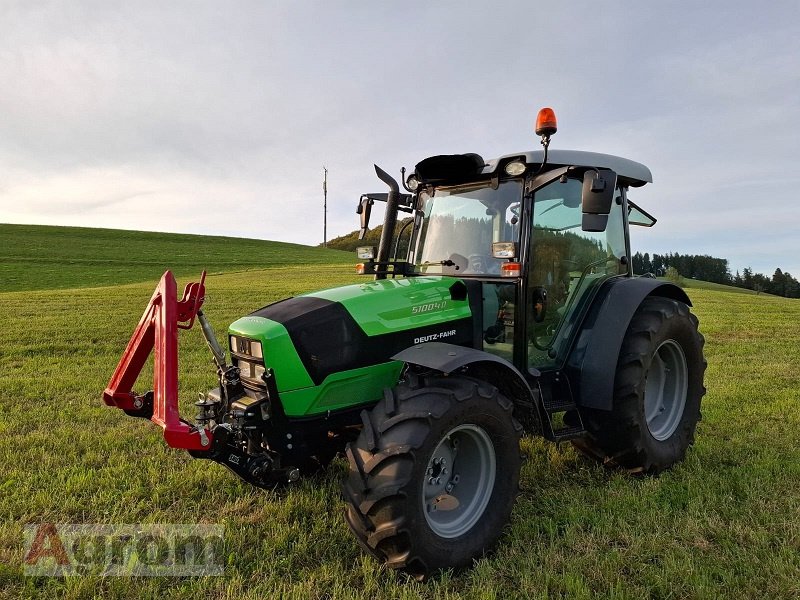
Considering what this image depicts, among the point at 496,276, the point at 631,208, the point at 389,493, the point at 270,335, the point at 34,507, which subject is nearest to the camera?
the point at 389,493

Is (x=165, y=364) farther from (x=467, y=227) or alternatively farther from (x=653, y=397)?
(x=653, y=397)

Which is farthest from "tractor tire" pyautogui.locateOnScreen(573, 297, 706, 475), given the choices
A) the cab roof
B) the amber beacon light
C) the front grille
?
the front grille

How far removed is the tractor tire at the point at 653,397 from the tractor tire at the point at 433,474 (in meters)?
1.09

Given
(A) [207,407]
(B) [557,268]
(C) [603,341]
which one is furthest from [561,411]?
(A) [207,407]

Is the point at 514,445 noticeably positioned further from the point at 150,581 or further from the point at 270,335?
the point at 150,581

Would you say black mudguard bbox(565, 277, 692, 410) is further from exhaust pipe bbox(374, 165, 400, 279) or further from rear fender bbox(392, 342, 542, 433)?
exhaust pipe bbox(374, 165, 400, 279)

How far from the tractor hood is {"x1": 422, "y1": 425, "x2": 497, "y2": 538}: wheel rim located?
2.18ft

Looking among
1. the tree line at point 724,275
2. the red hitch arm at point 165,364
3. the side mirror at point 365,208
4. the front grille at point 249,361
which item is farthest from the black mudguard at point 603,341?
the tree line at point 724,275

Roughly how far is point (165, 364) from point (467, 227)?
7.50ft

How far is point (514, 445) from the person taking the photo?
3.20m

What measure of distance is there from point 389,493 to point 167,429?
3.76ft

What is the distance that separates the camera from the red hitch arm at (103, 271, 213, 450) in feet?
9.24

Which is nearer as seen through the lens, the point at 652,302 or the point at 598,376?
the point at 598,376

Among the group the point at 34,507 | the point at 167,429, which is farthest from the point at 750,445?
the point at 34,507
